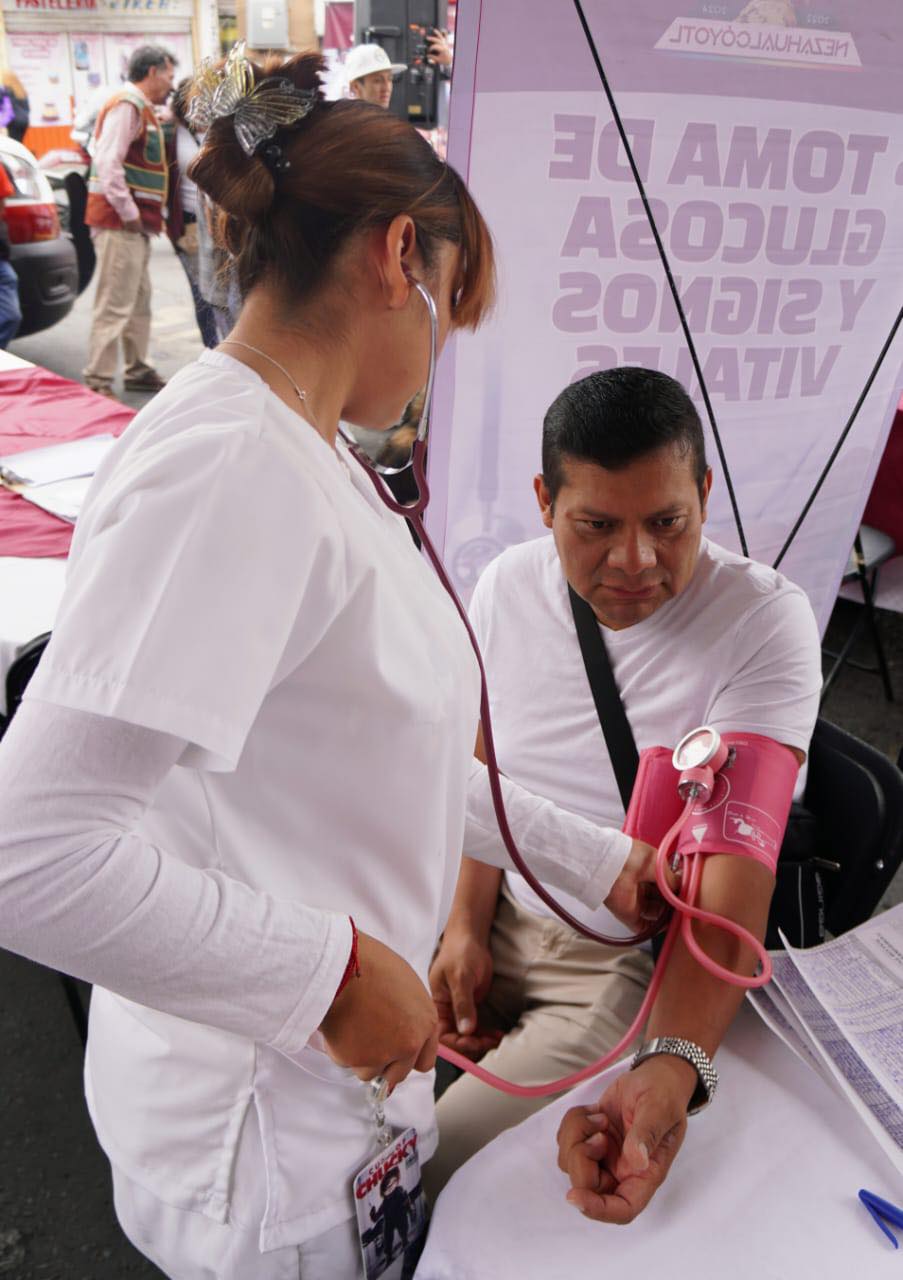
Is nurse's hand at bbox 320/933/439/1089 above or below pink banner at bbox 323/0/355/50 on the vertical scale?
below

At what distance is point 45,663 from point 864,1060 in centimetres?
85

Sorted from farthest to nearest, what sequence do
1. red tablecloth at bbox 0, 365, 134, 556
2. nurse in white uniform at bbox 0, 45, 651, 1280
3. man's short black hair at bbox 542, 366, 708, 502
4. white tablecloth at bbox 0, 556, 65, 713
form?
red tablecloth at bbox 0, 365, 134, 556 → white tablecloth at bbox 0, 556, 65, 713 → man's short black hair at bbox 542, 366, 708, 502 → nurse in white uniform at bbox 0, 45, 651, 1280

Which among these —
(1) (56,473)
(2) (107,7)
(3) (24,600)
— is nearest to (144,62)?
(1) (56,473)

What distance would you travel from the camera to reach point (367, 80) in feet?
18.6

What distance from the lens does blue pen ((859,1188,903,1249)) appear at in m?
0.86

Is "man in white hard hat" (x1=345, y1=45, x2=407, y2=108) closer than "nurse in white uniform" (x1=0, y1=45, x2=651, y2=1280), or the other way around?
"nurse in white uniform" (x1=0, y1=45, x2=651, y2=1280)

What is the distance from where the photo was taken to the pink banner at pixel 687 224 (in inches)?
58.5

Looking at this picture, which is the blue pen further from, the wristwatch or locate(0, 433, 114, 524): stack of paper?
locate(0, 433, 114, 524): stack of paper

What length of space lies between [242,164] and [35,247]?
5.19 meters

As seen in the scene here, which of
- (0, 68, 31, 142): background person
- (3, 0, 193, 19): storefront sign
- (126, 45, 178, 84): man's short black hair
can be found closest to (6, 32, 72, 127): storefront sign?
(3, 0, 193, 19): storefront sign

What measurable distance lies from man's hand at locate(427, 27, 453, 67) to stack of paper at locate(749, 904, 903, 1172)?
684 cm

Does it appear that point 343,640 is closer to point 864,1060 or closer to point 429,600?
point 429,600

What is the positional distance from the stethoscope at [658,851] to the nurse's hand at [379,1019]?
0.21 m

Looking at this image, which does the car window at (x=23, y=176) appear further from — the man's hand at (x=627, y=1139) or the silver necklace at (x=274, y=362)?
the man's hand at (x=627, y=1139)
